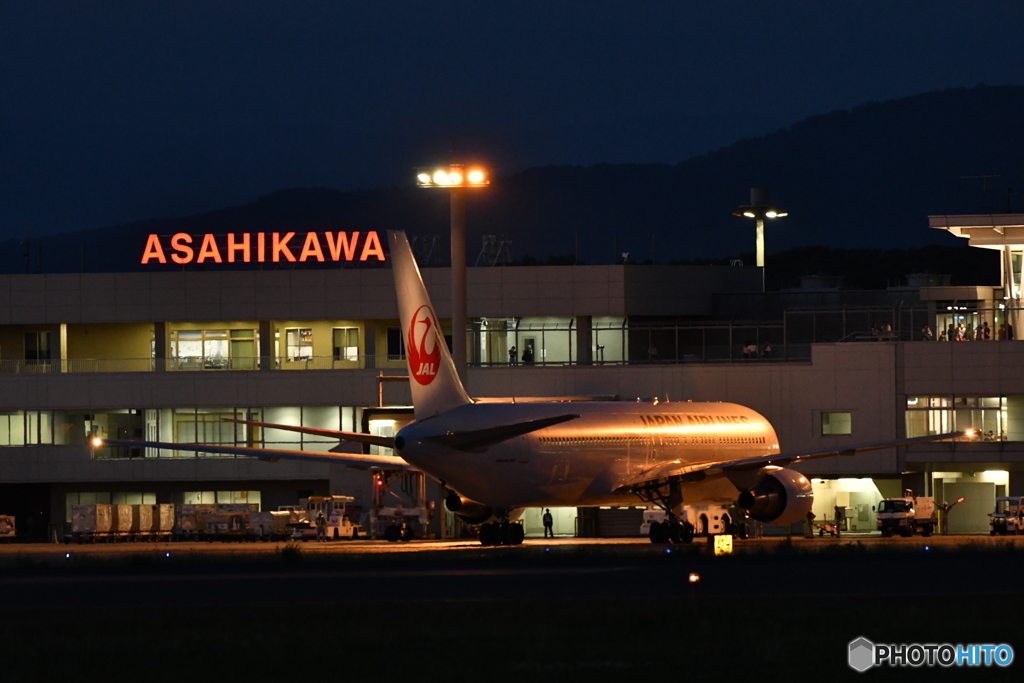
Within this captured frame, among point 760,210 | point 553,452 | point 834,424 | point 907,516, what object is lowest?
point 907,516

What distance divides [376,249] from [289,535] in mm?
18219

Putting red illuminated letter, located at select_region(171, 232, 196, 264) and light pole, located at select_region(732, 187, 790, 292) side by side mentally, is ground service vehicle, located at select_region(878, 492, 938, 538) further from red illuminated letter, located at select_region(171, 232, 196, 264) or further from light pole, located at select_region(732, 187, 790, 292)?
light pole, located at select_region(732, 187, 790, 292)

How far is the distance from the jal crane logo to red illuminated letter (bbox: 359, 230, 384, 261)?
29450 mm

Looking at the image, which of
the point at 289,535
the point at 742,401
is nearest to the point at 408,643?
the point at 289,535

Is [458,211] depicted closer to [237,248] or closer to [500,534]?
[500,534]

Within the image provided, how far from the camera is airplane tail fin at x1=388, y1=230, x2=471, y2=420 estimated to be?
47.0m

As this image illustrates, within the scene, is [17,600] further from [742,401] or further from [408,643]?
[742,401]

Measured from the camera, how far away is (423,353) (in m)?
47.3

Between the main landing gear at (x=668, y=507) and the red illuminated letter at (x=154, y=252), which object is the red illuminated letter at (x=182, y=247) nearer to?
the red illuminated letter at (x=154, y=252)

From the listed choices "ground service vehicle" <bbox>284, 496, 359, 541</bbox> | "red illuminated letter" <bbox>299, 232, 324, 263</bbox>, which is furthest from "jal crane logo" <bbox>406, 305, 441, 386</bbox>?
"red illuminated letter" <bbox>299, 232, 324, 263</bbox>

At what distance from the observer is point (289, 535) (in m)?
63.9

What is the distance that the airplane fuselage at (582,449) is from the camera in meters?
46.0

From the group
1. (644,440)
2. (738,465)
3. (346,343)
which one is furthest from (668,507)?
(346,343)

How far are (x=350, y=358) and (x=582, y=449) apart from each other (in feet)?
101
